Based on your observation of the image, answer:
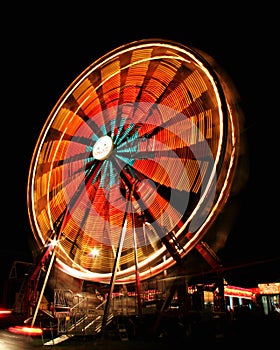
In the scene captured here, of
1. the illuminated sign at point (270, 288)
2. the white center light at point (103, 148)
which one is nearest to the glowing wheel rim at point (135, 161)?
the white center light at point (103, 148)

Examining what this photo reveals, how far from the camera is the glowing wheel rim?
9578 millimetres

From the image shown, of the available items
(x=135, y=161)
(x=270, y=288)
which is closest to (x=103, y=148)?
(x=135, y=161)

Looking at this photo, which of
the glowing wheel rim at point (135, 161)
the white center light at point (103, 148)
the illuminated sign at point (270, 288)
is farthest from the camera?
the illuminated sign at point (270, 288)

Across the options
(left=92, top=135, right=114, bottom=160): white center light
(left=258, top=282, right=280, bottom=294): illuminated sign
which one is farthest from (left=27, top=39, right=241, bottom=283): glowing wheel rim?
(left=258, top=282, right=280, bottom=294): illuminated sign

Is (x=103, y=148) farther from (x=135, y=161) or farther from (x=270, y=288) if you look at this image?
(x=270, y=288)

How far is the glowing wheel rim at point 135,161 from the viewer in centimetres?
958

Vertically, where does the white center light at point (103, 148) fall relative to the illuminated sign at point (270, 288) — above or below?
above

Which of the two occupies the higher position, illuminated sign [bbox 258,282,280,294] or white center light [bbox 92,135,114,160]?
white center light [bbox 92,135,114,160]

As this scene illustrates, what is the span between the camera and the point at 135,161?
1164 centimetres

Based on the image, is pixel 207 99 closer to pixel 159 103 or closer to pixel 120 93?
pixel 159 103

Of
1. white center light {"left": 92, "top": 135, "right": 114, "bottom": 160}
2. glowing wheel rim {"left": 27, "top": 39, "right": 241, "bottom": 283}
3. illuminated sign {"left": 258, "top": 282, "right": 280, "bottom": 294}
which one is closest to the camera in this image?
glowing wheel rim {"left": 27, "top": 39, "right": 241, "bottom": 283}

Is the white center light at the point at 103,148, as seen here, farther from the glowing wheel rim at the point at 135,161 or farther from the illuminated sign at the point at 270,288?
the illuminated sign at the point at 270,288

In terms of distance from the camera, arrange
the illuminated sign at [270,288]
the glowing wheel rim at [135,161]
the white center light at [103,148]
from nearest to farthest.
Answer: the glowing wheel rim at [135,161], the white center light at [103,148], the illuminated sign at [270,288]

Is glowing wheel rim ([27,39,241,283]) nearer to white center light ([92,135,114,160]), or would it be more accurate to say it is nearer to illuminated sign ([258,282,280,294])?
white center light ([92,135,114,160])
